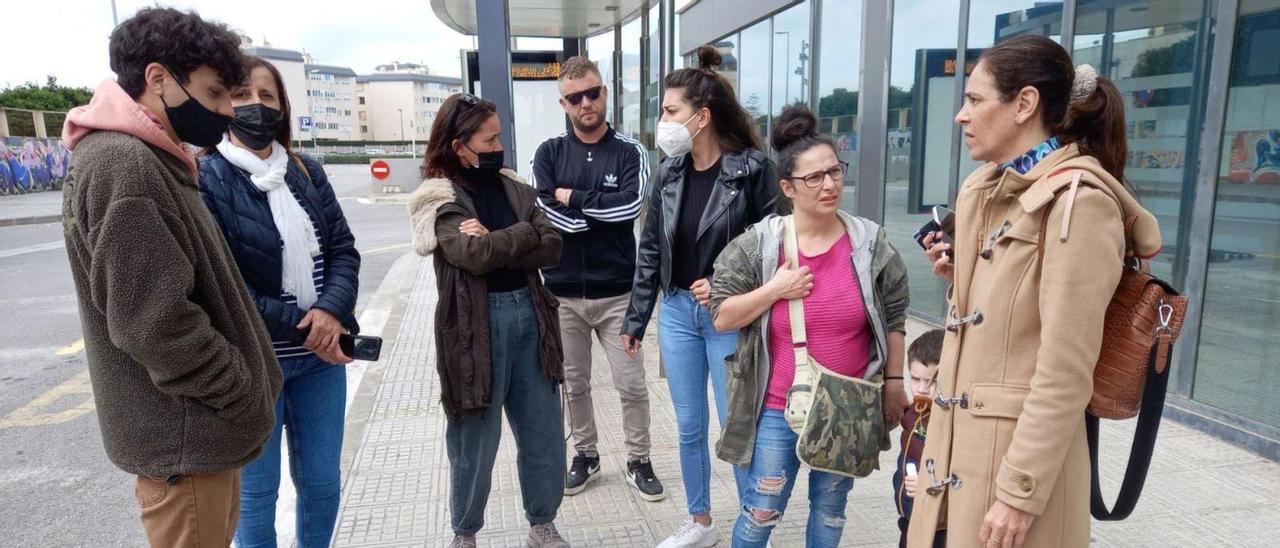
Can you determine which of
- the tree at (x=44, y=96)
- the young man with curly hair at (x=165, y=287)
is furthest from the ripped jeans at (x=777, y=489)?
the tree at (x=44, y=96)

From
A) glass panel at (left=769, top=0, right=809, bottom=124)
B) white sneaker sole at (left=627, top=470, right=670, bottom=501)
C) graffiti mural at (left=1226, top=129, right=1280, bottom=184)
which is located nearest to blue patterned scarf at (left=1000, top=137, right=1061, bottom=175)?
white sneaker sole at (left=627, top=470, right=670, bottom=501)

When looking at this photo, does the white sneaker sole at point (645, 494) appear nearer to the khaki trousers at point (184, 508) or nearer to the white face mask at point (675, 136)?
the white face mask at point (675, 136)

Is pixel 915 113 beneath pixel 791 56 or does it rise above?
beneath

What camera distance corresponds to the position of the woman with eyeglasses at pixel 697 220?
113 inches

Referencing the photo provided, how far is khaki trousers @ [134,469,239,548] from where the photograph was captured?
176 cm

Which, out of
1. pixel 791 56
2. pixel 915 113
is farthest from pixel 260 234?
pixel 791 56

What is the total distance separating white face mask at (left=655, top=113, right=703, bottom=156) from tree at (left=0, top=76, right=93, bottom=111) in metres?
31.1

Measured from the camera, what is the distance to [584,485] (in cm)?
368

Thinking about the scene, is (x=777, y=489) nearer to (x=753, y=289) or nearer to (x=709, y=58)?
(x=753, y=289)

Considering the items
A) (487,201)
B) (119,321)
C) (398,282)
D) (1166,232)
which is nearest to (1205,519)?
(1166,232)

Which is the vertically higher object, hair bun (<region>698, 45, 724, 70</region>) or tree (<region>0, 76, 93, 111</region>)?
tree (<region>0, 76, 93, 111</region>)

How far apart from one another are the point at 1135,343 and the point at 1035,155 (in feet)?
1.43

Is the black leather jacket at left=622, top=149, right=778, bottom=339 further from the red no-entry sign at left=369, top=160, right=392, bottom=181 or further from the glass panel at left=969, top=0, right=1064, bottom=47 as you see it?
the red no-entry sign at left=369, top=160, right=392, bottom=181

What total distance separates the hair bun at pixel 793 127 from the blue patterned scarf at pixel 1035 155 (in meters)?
0.92
